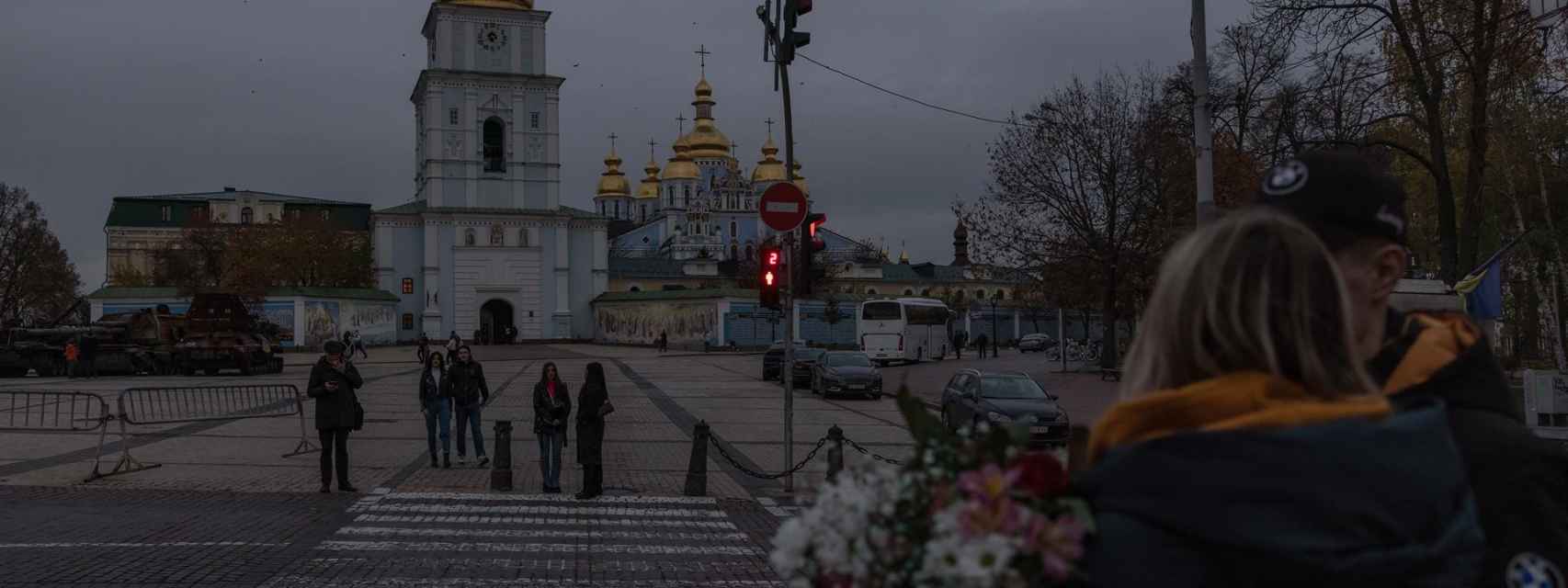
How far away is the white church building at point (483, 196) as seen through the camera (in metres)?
78.7

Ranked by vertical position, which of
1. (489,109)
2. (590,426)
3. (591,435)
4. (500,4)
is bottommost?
(591,435)

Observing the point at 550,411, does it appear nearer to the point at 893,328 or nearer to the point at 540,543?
the point at 540,543

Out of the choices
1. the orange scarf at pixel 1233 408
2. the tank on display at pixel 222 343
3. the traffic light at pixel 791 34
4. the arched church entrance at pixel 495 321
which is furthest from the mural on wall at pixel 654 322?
the orange scarf at pixel 1233 408

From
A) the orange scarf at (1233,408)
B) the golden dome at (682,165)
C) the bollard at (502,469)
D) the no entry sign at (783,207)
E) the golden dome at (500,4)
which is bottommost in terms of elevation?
the bollard at (502,469)

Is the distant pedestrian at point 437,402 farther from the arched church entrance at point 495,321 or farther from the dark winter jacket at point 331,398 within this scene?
the arched church entrance at point 495,321

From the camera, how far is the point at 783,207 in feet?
47.1

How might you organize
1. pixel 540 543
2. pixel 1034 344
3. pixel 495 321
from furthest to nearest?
pixel 1034 344, pixel 495 321, pixel 540 543

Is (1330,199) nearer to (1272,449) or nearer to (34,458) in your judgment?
(1272,449)

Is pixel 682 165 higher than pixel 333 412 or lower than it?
higher

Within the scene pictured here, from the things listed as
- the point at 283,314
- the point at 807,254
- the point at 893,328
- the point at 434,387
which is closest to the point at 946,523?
the point at 807,254

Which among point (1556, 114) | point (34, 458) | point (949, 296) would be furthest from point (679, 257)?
point (34, 458)

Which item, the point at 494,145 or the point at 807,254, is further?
the point at 494,145

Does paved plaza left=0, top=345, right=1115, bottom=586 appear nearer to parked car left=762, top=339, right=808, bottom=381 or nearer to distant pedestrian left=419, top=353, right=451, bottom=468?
distant pedestrian left=419, top=353, right=451, bottom=468

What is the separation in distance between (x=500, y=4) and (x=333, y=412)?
226 ft
